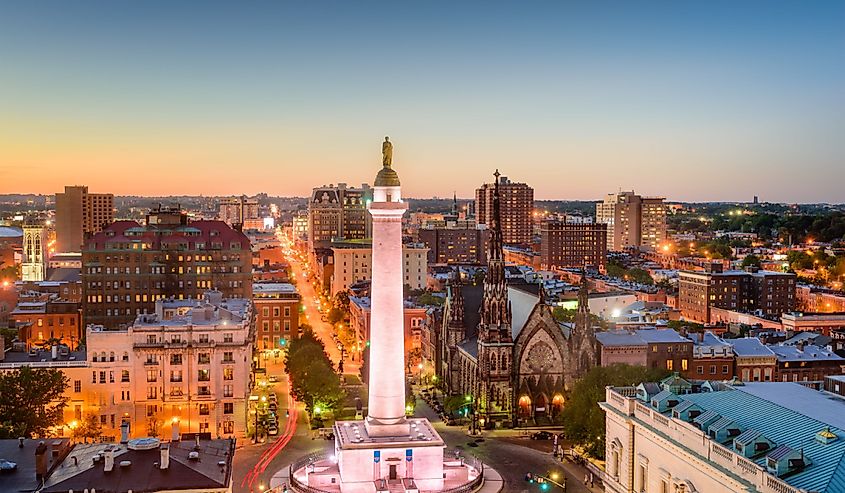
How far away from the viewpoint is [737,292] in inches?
7308

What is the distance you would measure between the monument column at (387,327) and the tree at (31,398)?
32.7 metres

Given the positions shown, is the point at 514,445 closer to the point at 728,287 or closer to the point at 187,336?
the point at 187,336

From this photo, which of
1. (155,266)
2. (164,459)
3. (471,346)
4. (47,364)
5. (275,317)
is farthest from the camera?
(275,317)

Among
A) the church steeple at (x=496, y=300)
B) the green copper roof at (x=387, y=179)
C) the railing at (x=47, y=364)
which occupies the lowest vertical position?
A: the railing at (x=47, y=364)

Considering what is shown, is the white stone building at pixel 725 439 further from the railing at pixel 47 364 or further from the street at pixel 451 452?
the railing at pixel 47 364

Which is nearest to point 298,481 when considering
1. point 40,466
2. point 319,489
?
point 319,489

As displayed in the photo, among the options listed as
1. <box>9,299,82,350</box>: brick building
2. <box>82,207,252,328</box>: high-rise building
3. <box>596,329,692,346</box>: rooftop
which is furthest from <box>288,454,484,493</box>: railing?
<box>9,299,82,350</box>: brick building

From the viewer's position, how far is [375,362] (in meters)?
66.1

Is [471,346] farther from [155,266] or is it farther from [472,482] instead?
[155,266]

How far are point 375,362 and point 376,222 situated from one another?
392 inches

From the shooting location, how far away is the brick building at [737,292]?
184m

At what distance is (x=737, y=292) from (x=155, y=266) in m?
113

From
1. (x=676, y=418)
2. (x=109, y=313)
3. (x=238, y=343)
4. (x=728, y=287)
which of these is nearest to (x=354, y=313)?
(x=109, y=313)

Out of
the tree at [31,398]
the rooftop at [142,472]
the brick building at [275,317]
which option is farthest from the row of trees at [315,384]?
the brick building at [275,317]
